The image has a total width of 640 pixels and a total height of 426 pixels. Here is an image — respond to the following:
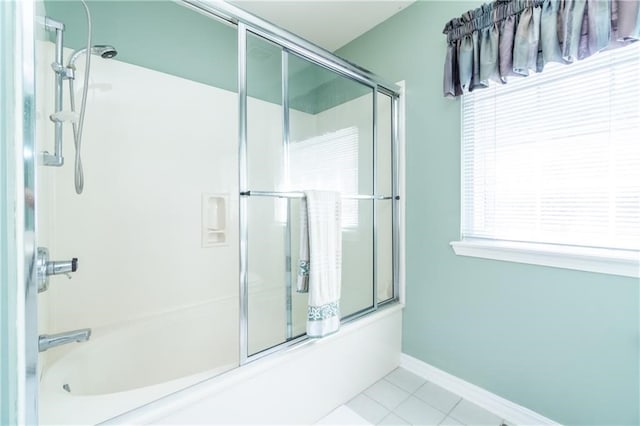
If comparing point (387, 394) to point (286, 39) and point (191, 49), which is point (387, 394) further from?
point (191, 49)

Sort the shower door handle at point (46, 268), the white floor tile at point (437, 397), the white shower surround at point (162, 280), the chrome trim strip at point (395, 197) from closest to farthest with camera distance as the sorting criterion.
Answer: the shower door handle at point (46, 268), the white shower surround at point (162, 280), the white floor tile at point (437, 397), the chrome trim strip at point (395, 197)

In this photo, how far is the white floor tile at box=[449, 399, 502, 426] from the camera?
1519 millimetres

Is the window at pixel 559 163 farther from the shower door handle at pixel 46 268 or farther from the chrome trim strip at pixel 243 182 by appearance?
the shower door handle at pixel 46 268

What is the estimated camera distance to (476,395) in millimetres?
1665

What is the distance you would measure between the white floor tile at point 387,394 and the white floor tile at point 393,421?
75mm

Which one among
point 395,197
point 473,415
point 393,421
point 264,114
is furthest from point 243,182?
point 473,415

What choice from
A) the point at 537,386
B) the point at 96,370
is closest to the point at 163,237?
the point at 96,370

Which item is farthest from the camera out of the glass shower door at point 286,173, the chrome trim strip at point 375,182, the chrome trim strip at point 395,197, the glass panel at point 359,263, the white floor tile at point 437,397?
the chrome trim strip at point 395,197

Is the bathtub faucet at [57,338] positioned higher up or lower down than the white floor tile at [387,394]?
higher up

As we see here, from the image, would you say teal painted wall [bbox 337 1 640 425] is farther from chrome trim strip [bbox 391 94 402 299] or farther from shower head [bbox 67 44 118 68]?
shower head [bbox 67 44 118 68]

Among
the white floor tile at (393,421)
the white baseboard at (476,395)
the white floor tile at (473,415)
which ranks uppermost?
the white baseboard at (476,395)

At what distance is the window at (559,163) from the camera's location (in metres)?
1.22

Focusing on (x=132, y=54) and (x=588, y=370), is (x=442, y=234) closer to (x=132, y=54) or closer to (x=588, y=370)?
(x=588, y=370)

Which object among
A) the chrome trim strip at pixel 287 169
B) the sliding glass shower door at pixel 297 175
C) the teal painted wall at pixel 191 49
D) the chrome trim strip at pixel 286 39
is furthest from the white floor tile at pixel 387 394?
the chrome trim strip at pixel 286 39
